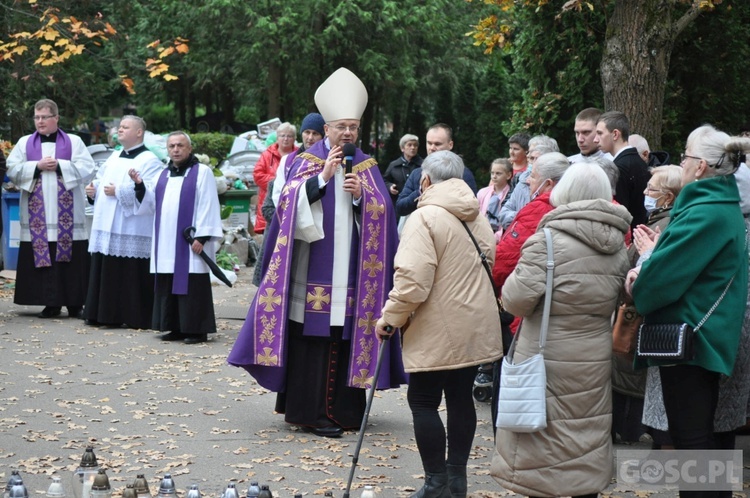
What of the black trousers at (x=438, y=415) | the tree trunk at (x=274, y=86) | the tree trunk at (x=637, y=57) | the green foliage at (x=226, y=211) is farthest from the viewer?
the tree trunk at (x=274, y=86)

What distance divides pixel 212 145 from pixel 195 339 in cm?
1618

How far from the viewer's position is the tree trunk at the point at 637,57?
1077cm

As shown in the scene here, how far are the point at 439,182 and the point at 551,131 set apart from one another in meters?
9.25

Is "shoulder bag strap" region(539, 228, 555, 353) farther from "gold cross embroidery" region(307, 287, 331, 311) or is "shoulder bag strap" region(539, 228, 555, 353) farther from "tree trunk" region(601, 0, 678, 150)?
"tree trunk" region(601, 0, 678, 150)

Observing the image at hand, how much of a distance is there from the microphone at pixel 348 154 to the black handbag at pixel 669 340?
2728mm

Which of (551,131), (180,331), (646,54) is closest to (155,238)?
(180,331)

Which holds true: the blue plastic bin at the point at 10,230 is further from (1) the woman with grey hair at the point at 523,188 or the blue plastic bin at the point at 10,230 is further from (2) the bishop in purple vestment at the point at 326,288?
(2) the bishop in purple vestment at the point at 326,288

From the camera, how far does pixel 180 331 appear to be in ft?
35.5

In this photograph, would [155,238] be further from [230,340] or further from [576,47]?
[576,47]

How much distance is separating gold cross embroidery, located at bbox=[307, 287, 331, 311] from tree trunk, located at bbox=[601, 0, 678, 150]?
4946 millimetres

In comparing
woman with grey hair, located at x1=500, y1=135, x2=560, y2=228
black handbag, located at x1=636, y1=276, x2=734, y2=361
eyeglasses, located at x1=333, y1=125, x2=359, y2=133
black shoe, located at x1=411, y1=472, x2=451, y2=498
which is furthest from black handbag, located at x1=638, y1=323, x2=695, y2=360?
woman with grey hair, located at x1=500, y1=135, x2=560, y2=228

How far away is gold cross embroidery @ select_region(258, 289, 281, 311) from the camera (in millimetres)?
7211

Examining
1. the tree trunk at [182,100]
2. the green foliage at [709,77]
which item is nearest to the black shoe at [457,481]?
the green foliage at [709,77]

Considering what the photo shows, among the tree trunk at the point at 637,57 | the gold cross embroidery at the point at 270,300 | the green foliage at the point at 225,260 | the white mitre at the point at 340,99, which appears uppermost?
the tree trunk at the point at 637,57
